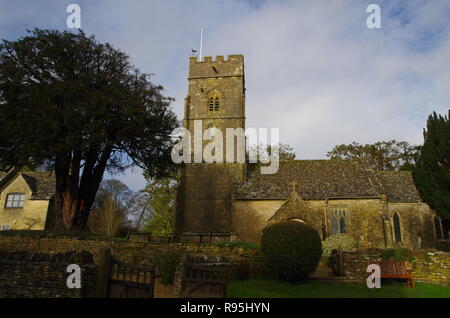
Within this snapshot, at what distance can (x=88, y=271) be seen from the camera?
8.46 metres

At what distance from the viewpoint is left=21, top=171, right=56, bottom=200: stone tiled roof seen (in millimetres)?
32469

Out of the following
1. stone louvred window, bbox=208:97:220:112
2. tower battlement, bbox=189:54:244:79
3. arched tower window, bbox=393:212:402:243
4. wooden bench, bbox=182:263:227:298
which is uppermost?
tower battlement, bbox=189:54:244:79

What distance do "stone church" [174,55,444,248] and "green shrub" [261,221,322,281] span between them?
9.26 m

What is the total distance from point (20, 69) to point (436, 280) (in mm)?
24889

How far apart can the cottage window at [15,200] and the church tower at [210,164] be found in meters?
15.9

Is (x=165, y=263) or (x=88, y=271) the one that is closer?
(x=88, y=271)

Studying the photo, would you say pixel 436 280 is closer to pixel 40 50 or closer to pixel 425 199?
pixel 425 199

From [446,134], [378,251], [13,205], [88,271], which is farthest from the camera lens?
[13,205]

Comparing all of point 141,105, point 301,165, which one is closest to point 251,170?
point 301,165

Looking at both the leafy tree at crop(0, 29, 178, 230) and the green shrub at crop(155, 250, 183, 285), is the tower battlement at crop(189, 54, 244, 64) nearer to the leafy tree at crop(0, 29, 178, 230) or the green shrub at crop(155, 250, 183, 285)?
the leafy tree at crop(0, 29, 178, 230)

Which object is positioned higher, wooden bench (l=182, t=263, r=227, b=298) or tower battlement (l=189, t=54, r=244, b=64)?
tower battlement (l=189, t=54, r=244, b=64)

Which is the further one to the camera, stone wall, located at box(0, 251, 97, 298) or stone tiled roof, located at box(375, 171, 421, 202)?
stone tiled roof, located at box(375, 171, 421, 202)

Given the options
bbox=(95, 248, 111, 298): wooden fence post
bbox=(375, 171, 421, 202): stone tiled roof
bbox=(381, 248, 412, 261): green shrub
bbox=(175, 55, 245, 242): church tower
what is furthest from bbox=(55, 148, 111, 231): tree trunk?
bbox=(375, 171, 421, 202): stone tiled roof

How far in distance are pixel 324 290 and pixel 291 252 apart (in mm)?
1938
